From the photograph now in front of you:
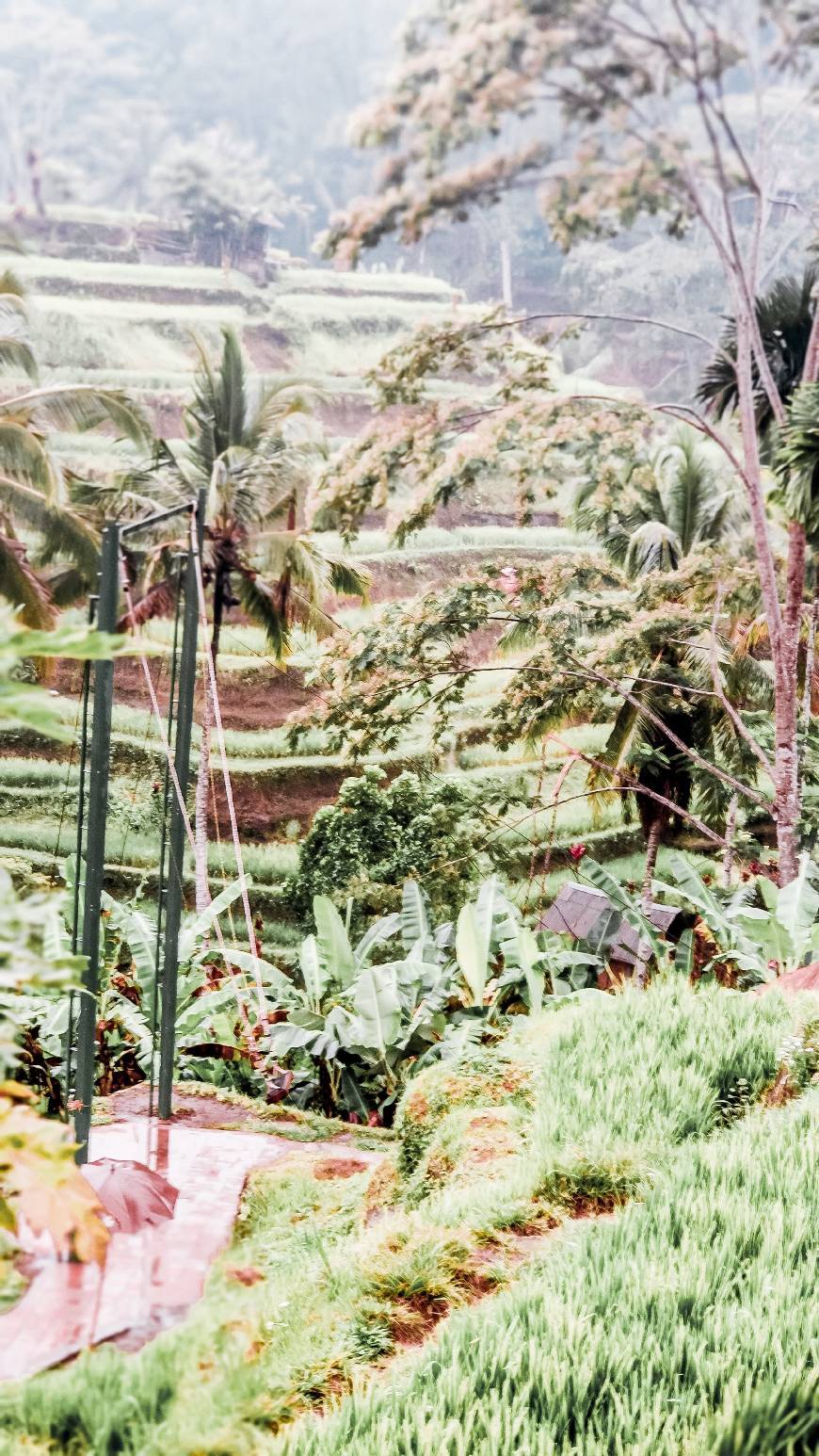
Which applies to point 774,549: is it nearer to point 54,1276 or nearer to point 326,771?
point 326,771

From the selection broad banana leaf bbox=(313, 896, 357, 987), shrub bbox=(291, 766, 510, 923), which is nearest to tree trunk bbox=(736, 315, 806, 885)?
shrub bbox=(291, 766, 510, 923)

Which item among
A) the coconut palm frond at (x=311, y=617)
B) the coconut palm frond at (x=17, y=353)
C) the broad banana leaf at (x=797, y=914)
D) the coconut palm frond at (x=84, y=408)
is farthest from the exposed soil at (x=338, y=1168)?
the coconut palm frond at (x=17, y=353)

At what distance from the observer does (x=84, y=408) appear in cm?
819

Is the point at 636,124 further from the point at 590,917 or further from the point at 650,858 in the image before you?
the point at 590,917

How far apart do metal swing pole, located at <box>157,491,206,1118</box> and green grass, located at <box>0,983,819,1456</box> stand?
59 centimetres

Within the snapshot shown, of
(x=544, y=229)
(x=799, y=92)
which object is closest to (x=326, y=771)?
(x=544, y=229)

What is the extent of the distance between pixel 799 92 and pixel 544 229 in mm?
2436

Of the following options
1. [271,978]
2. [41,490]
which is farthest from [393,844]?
[41,490]

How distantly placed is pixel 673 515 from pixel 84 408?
392 centimetres

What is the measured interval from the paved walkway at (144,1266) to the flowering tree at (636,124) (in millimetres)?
3684

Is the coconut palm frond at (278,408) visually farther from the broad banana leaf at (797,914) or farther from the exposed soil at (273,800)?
the broad banana leaf at (797,914)

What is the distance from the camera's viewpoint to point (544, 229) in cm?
858

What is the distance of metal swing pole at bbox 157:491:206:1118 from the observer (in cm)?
324

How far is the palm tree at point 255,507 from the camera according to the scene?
7711 mm
